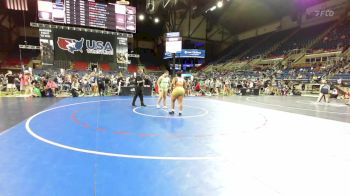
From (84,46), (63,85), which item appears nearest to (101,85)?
(63,85)

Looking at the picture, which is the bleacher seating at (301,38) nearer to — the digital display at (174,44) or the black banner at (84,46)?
the digital display at (174,44)

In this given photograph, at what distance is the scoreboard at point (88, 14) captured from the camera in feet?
60.3

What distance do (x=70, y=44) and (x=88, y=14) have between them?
3.69 metres

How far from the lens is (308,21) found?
29.6 metres

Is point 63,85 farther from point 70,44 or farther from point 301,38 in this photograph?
point 301,38

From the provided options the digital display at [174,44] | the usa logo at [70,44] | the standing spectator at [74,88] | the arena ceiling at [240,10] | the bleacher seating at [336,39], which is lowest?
the standing spectator at [74,88]

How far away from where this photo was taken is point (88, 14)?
19594 millimetres

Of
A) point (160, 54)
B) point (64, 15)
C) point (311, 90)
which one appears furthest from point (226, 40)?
point (64, 15)

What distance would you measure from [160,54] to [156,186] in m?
41.6

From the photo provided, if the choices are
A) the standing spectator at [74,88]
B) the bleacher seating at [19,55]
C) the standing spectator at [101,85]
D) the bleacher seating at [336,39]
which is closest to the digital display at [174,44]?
the standing spectator at [101,85]

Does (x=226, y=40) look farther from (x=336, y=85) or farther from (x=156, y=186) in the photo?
(x=156, y=186)

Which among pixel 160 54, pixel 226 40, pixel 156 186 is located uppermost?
pixel 226 40

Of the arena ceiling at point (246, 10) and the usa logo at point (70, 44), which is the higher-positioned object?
the arena ceiling at point (246, 10)

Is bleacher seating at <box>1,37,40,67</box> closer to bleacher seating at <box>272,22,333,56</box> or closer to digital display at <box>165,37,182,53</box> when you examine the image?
digital display at <box>165,37,182,53</box>
